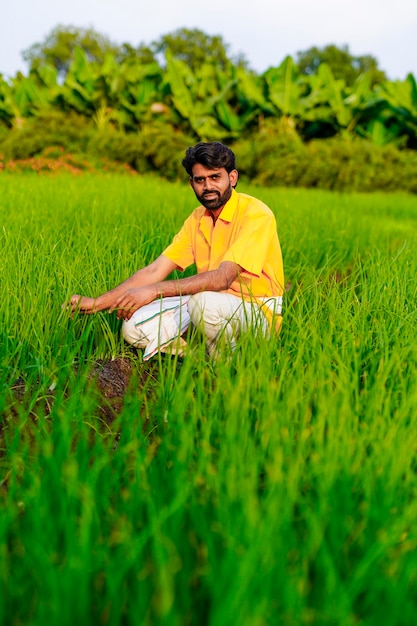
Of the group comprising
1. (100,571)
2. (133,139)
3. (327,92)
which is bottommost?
(100,571)

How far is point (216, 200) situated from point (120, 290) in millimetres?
552

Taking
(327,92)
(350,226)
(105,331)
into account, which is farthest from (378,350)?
(327,92)

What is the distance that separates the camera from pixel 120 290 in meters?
2.43

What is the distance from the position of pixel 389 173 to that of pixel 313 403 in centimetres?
1054

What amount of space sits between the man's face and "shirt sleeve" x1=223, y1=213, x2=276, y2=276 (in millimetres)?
165

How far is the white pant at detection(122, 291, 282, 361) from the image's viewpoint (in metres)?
2.44

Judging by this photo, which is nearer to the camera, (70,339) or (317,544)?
(317,544)

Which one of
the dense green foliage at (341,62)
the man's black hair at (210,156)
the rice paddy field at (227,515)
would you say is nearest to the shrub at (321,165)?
the man's black hair at (210,156)


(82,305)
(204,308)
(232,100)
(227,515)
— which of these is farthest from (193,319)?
(232,100)

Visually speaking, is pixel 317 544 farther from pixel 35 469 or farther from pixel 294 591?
pixel 35 469

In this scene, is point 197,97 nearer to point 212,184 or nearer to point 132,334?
point 212,184

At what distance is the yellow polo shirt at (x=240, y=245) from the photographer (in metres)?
2.50

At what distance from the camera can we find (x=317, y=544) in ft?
3.37

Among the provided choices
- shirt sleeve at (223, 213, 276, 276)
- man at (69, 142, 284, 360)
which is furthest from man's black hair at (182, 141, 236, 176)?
shirt sleeve at (223, 213, 276, 276)
